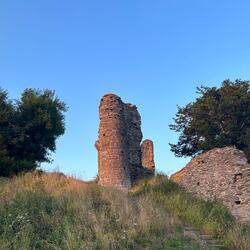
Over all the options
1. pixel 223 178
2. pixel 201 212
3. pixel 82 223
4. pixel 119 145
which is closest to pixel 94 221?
pixel 82 223

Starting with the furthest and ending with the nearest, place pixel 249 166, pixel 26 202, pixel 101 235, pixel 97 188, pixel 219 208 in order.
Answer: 1. pixel 249 166
2. pixel 219 208
3. pixel 97 188
4. pixel 26 202
5. pixel 101 235

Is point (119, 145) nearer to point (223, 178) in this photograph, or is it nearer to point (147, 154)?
point (147, 154)

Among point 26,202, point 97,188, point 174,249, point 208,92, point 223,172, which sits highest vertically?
point 208,92

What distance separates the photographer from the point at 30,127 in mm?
23531

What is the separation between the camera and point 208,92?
3002 cm

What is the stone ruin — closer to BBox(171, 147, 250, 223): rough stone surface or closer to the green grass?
BBox(171, 147, 250, 223): rough stone surface

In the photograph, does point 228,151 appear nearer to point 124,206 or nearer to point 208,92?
point 124,206

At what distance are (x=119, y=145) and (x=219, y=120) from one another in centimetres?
847

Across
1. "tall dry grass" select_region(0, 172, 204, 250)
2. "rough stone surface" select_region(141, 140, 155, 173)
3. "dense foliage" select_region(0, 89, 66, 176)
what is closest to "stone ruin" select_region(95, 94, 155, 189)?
"rough stone surface" select_region(141, 140, 155, 173)

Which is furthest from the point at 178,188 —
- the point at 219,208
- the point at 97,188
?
the point at 97,188

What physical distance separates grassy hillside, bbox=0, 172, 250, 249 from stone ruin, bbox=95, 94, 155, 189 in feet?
25.1

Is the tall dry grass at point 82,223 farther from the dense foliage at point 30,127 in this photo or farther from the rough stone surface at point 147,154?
the rough stone surface at point 147,154

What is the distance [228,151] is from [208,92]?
42.7ft

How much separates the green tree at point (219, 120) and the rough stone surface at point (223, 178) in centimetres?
855
